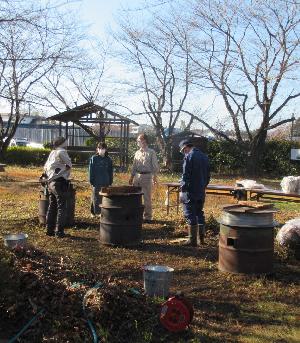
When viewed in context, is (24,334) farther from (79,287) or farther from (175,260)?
(175,260)

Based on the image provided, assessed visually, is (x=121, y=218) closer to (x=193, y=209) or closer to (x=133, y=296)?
(x=193, y=209)

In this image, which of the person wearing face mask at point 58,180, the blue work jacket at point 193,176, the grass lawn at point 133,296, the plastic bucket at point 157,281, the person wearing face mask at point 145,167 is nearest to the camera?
the grass lawn at point 133,296

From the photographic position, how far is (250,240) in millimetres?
5980

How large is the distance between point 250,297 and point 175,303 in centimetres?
158

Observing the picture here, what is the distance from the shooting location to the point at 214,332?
4.23 metres

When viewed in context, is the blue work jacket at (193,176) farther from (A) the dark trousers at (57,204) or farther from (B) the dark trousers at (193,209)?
(A) the dark trousers at (57,204)

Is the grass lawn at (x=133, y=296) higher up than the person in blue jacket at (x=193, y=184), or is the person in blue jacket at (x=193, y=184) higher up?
the person in blue jacket at (x=193, y=184)

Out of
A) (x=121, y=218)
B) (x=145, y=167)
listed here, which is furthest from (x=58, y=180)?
(x=145, y=167)

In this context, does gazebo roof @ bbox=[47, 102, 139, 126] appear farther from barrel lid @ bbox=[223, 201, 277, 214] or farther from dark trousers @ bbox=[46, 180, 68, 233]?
barrel lid @ bbox=[223, 201, 277, 214]

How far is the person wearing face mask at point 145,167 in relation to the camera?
9.43 meters

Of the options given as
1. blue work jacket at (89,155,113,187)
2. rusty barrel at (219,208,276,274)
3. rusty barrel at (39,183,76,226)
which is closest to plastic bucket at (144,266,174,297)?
rusty barrel at (219,208,276,274)

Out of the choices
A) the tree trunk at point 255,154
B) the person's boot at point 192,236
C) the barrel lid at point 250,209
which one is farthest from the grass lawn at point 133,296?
the tree trunk at point 255,154

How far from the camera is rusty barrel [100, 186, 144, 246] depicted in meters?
7.49

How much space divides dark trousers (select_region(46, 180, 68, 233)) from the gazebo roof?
17.1 metres
